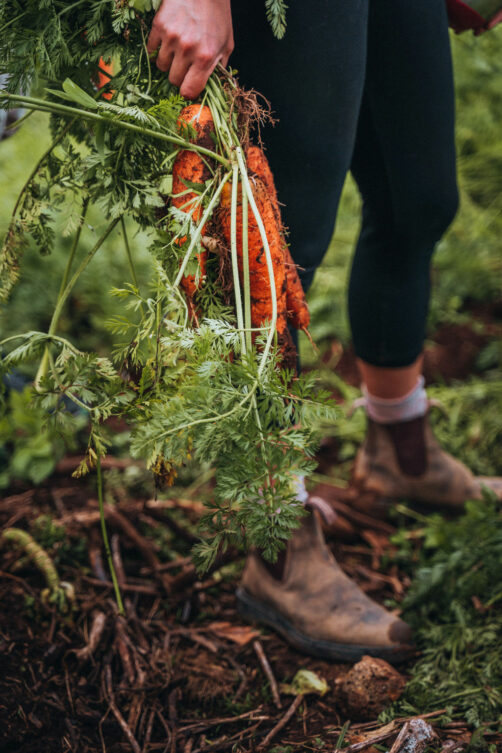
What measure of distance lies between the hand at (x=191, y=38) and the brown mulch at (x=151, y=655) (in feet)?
4.14

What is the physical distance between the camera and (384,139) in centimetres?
143

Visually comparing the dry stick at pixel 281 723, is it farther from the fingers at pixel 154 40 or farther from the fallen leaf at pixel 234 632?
the fingers at pixel 154 40

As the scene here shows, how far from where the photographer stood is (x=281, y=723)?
1.26m

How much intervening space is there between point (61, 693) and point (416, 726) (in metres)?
0.77

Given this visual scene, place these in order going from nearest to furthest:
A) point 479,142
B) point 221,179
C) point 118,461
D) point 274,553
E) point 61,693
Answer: point 274,553 → point 221,179 → point 61,693 → point 118,461 → point 479,142

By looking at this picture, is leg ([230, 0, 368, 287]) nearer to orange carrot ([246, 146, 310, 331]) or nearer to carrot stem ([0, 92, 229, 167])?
orange carrot ([246, 146, 310, 331])

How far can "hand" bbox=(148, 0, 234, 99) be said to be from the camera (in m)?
0.97

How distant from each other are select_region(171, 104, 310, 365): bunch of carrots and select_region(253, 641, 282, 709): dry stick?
827mm

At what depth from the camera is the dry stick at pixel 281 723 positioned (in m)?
1.20

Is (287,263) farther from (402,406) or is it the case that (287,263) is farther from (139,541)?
(139,541)

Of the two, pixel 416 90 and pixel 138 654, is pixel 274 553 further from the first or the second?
pixel 416 90

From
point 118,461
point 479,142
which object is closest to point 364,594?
point 118,461

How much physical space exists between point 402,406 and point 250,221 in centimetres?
104

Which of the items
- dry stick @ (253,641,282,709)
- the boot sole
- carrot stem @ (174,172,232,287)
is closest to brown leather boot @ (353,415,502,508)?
the boot sole
